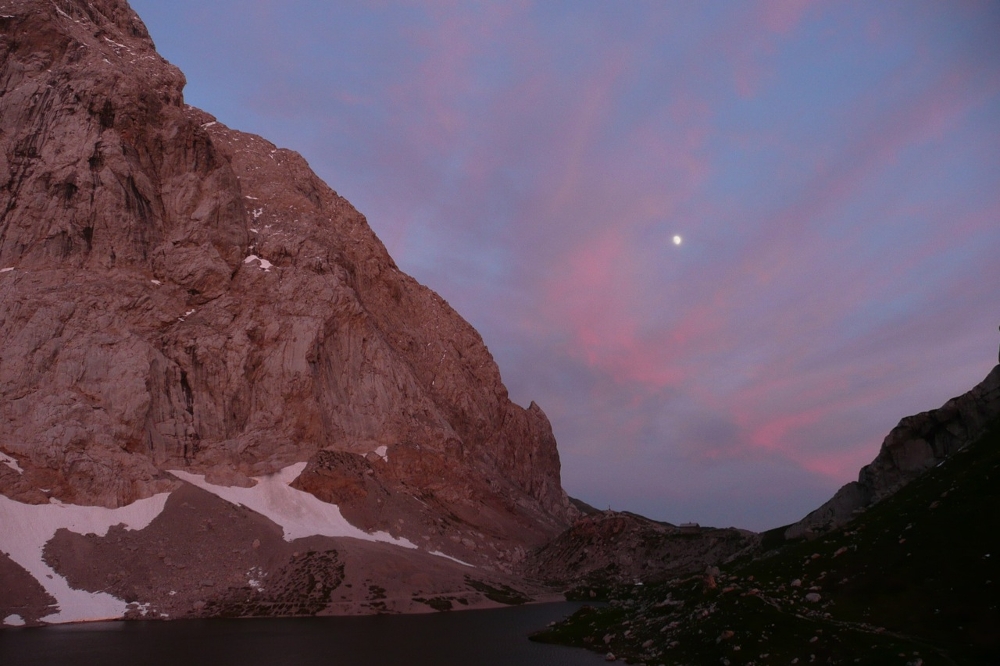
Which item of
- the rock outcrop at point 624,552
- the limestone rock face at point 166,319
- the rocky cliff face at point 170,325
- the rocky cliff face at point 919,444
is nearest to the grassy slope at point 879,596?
the rocky cliff face at point 919,444

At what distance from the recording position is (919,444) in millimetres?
51281

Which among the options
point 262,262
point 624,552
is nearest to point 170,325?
point 262,262

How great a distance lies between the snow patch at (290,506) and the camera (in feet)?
349

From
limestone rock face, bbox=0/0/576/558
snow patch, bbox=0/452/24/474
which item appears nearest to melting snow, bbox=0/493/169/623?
limestone rock face, bbox=0/0/576/558

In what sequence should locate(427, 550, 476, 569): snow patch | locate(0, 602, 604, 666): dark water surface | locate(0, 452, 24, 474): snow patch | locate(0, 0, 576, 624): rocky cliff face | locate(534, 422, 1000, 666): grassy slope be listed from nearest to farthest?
locate(534, 422, 1000, 666): grassy slope, locate(0, 602, 604, 666): dark water surface, locate(0, 452, 24, 474): snow patch, locate(0, 0, 576, 624): rocky cliff face, locate(427, 550, 476, 569): snow patch

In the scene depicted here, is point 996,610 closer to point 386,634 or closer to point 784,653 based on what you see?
point 784,653

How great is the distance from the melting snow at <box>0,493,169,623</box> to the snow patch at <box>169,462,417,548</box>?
10.6 meters

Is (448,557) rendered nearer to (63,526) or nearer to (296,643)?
(63,526)

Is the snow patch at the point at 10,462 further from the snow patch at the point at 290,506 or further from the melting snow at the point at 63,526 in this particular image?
the snow patch at the point at 290,506

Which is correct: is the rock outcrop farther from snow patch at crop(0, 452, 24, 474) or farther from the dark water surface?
snow patch at crop(0, 452, 24, 474)

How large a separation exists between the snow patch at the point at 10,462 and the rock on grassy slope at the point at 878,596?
283 ft

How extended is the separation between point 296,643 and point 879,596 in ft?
158

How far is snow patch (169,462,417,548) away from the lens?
106375 millimetres

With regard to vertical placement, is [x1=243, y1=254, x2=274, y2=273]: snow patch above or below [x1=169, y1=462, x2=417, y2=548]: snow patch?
above
